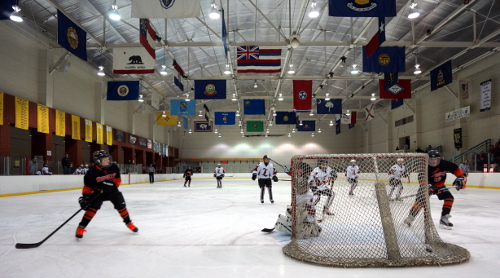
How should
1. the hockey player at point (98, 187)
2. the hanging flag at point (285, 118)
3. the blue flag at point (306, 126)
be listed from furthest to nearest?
the blue flag at point (306, 126)
the hanging flag at point (285, 118)
the hockey player at point (98, 187)

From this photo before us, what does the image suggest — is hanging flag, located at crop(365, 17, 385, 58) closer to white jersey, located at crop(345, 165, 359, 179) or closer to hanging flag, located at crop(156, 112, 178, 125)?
→ white jersey, located at crop(345, 165, 359, 179)

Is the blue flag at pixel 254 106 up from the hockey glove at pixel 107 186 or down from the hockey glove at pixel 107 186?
up

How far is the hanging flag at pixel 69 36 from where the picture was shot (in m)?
10.4

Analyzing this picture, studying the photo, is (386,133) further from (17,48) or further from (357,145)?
(17,48)

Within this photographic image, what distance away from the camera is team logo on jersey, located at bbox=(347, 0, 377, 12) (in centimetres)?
827

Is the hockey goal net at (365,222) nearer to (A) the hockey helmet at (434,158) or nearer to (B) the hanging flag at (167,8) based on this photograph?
(A) the hockey helmet at (434,158)

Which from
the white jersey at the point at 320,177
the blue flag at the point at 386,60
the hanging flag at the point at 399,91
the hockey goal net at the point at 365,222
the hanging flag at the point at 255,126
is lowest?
the hockey goal net at the point at 365,222

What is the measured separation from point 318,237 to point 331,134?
136ft

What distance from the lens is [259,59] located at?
13938 mm

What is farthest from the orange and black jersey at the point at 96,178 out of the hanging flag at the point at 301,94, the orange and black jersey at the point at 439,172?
the hanging flag at the point at 301,94

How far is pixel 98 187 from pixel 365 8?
7216mm

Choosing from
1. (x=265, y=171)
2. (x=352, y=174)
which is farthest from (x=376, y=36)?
(x=352, y=174)

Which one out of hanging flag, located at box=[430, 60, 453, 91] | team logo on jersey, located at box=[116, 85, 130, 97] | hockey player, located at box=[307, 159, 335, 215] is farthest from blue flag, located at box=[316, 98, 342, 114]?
hockey player, located at box=[307, 159, 335, 215]

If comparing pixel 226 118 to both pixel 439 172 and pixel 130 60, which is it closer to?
pixel 130 60
